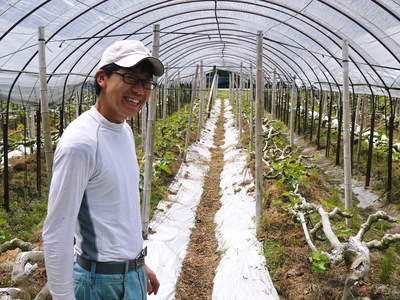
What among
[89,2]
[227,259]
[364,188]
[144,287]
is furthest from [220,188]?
[144,287]

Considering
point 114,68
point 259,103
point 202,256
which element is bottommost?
point 202,256

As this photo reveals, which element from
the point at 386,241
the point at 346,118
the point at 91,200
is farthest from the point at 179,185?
the point at 91,200

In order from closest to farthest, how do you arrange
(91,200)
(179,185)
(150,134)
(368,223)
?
1. (91,200)
2. (368,223)
3. (150,134)
4. (179,185)

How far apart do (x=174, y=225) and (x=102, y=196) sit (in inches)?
213

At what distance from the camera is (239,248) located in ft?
19.0

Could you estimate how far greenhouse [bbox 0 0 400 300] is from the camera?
5.79 feet

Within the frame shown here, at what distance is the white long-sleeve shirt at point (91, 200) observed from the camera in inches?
61.0

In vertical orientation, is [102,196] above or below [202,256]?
above

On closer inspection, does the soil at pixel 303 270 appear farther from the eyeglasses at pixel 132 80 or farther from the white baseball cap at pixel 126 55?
the white baseball cap at pixel 126 55

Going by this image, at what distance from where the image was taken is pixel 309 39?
9.99 metres

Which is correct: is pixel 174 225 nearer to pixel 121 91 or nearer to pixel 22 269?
pixel 22 269

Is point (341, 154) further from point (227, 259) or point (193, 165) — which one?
point (227, 259)

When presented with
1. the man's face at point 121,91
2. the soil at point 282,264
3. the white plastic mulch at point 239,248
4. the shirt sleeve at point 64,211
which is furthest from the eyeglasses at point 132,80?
the white plastic mulch at point 239,248

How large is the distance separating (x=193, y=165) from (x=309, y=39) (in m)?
4.73
